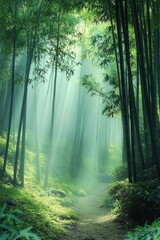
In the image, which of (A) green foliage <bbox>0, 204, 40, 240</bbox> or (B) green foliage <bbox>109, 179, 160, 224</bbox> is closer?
(A) green foliage <bbox>0, 204, 40, 240</bbox>

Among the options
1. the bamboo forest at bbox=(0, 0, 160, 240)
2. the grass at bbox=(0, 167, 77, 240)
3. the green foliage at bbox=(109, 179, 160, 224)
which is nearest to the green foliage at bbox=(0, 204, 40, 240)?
the bamboo forest at bbox=(0, 0, 160, 240)

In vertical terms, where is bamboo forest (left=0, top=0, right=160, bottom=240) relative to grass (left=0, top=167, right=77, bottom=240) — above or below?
above

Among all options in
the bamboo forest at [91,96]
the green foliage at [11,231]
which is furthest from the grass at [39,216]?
the green foliage at [11,231]

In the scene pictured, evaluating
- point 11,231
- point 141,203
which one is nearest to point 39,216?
point 141,203

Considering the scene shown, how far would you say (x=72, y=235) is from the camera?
4.25m

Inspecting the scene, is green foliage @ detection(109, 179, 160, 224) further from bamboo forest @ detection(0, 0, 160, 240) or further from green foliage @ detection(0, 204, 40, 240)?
green foliage @ detection(0, 204, 40, 240)

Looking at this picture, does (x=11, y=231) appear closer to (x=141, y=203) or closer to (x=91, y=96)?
(x=141, y=203)

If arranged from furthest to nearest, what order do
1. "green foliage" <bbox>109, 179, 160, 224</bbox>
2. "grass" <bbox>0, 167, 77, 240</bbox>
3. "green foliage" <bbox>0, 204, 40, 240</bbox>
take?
1. "green foliage" <bbox>109, 179, 160, 224</bbox>
2. "grass" <bbox>0, 167, 77, 240</bbox>
3. "green foliage" <bbox>0, 204, 40, 240</bbox>

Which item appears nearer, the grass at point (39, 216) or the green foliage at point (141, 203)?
the grass at point (39, 216)

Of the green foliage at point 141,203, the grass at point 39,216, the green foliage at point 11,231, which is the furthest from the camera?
the green foliage at point 141,203

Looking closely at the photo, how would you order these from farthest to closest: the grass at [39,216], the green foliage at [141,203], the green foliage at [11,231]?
the green foliage at [141,203], the grass at [39,216], the green foliage at [11,231]

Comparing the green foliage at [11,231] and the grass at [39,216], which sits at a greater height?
the green foliage at [11,231]

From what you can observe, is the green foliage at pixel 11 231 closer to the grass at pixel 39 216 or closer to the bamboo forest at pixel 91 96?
the bamboo forest at pixel 91 96

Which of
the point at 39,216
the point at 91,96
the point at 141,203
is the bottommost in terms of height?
the point at 39,216
